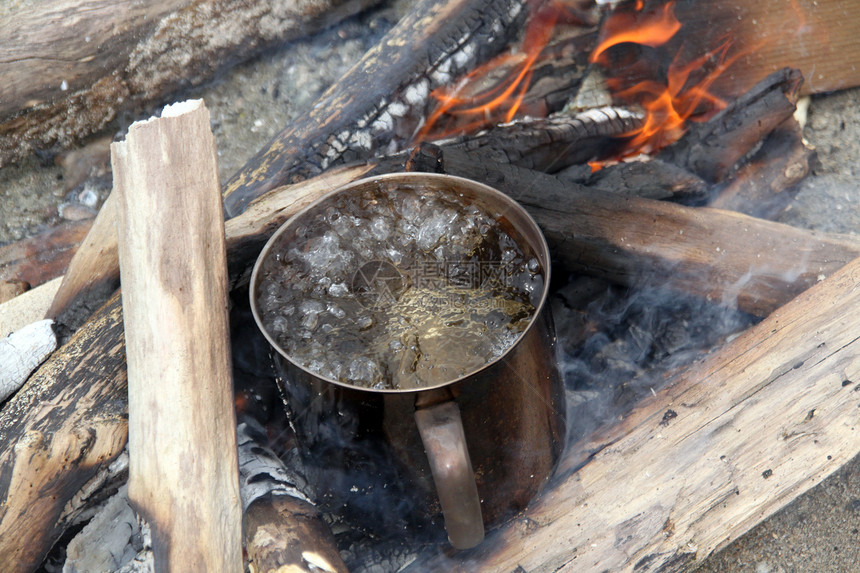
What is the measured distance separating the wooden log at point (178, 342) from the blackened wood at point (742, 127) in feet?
A: 5.01

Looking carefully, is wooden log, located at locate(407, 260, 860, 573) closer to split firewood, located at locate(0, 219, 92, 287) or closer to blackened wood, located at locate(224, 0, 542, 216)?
blackened wood, located at locate(224, 0, 542, 216)

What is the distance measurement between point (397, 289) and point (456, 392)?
35 centimetres

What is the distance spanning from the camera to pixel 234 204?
1.88 meters

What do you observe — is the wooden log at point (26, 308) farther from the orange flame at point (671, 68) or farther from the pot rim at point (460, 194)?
the orange flame at point (671, 68)

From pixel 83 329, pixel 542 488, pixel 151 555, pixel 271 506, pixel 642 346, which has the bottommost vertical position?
pixel 642 346

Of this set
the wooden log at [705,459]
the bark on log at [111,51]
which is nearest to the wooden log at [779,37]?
the wooden log at [705,459]

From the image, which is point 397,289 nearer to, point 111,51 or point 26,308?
point 26,308

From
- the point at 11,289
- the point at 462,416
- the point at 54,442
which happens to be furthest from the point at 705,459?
the point at 11,289

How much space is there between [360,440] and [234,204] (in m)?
1.03

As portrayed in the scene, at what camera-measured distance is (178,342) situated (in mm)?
1170

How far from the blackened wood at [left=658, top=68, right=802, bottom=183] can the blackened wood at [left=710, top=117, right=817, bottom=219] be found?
5 centimetres

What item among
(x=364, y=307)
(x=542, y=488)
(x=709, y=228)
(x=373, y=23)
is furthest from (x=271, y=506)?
(x=373, y=23)

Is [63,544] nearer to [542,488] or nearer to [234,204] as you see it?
[234,204]

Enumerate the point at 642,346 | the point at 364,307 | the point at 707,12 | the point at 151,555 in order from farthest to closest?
1. the point at 707,12
2. the point at 642,346
3. the point at 364,307
4. the point at 151,555
